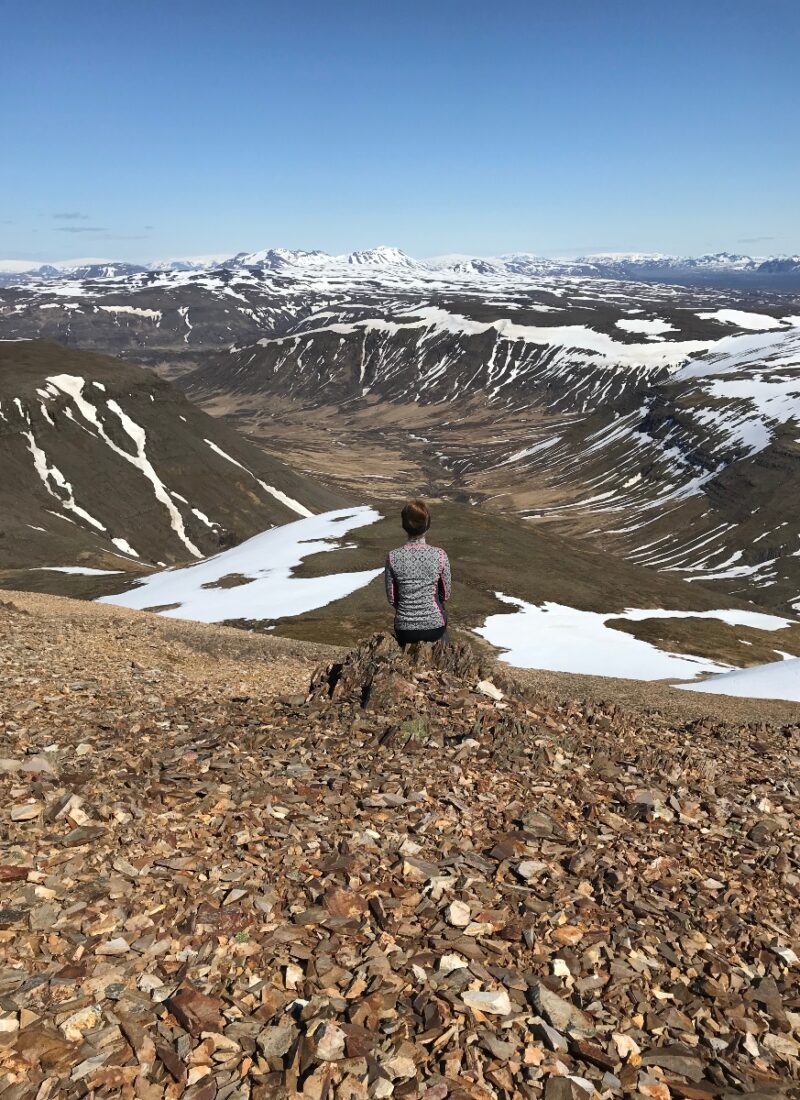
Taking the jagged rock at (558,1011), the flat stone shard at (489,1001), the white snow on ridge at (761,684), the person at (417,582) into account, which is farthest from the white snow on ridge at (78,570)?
the jagged rock at (558,1011)

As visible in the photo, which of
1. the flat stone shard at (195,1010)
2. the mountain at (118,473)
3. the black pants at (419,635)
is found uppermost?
the flat stone shard at (195,1010)

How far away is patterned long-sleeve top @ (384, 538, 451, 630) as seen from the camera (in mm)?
17188

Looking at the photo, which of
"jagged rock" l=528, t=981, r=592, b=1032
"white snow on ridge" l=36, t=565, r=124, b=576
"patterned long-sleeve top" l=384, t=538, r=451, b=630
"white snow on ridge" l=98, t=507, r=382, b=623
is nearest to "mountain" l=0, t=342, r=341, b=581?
"white snow on ridge" l=36, t=565, r=124, b=576

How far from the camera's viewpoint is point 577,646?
7312 centimetres

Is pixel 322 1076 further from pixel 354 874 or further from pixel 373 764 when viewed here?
pixel 373 764

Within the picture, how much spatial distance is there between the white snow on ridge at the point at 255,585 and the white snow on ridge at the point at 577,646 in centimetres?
1851

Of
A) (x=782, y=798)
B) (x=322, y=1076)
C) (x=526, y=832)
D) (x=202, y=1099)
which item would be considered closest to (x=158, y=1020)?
(x=202, y=1099)

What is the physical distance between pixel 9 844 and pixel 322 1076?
5740 mm

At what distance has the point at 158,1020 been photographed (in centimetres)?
784

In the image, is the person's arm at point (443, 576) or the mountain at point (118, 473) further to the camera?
the mountain at point (118, 473)

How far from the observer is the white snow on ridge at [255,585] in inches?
3169

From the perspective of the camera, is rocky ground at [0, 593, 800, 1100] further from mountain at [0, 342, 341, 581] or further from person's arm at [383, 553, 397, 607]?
mountain at [0, 342, 341, 581]

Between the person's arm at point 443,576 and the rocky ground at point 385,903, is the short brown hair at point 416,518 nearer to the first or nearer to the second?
the person's arm at point 443,576

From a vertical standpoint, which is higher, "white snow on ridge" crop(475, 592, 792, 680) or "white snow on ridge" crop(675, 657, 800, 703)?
"white snow on ridge" crop(675, 657, 800, 703)
